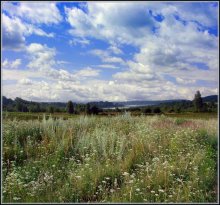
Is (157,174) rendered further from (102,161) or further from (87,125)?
(87,125)

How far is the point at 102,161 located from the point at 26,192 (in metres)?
2.01

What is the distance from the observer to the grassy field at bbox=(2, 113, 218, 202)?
585 cm

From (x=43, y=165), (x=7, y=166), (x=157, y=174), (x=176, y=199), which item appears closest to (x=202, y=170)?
(x=157, y=174)

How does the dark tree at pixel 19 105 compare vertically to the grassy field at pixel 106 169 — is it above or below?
above

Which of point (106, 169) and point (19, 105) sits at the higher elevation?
point (19, 105)

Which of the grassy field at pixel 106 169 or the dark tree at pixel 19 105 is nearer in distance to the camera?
the grassy field at pixel 106 169

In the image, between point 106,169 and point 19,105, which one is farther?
point 19,105

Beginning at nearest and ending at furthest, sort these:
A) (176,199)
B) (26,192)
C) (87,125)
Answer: (176,199)
(26,192)
(87,125)

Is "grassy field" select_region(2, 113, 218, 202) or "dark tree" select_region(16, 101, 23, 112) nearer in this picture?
"grassy field" select_region(2, 113, 218, 202)

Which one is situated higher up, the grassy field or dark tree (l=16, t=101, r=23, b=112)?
dark tree (l=16, t=101, r=23, b=112)

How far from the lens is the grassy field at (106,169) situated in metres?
5.85

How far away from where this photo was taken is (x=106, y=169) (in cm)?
681

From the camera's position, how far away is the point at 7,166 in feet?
25.2

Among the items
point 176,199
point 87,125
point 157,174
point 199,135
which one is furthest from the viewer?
point 87,125
